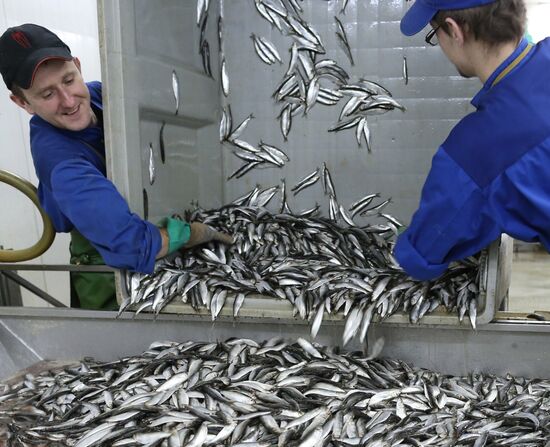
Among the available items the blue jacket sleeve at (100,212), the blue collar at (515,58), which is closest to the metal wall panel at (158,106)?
the blue jacket sleeve at (100,212)

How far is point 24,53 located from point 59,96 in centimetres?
25

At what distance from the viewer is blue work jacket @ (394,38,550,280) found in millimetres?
1991

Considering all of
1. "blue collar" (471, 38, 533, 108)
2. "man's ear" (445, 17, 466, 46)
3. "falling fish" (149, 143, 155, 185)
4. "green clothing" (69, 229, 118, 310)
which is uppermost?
"man's ear" (445, 17, 466, 46)

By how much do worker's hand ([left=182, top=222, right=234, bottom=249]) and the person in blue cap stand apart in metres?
1.46

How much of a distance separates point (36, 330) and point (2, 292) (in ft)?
1.92

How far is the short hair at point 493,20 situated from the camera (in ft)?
6.63

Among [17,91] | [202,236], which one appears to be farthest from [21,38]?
[202,236]

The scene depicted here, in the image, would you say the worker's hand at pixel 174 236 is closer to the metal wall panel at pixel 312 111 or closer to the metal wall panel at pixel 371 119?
the metal wall panel at pixel 312 111

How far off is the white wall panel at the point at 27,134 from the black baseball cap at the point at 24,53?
251 cm

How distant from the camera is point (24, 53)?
8.66 ft

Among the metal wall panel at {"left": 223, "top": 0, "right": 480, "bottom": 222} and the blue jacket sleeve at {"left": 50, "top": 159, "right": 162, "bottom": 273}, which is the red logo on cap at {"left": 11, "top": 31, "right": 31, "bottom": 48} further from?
the metal wall panel at {"left": 223, "top": 0, "right": 480, "bottom": 222}

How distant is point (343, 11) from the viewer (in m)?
4.21

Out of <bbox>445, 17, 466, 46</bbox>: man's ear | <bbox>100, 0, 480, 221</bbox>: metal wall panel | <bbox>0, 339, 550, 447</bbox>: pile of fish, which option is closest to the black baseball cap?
<bbox>100, 0, 480, 221</bbox>: metal wall panel

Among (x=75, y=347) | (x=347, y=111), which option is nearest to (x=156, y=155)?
(x=75, y=347)
